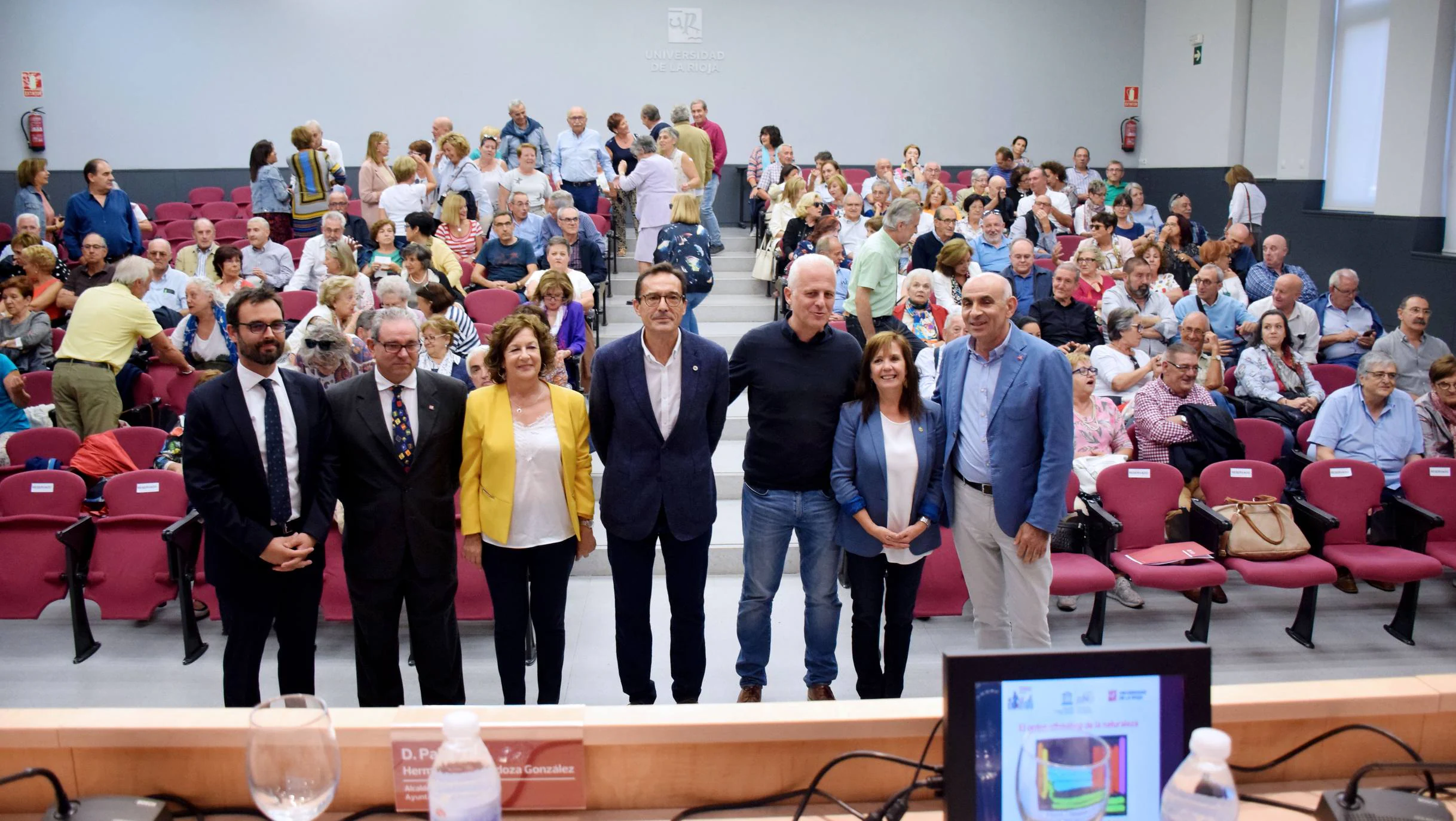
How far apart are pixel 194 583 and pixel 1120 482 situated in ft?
12.6

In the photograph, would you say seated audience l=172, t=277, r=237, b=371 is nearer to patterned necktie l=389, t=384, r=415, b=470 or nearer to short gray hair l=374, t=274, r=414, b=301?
short gray hair l=374, t=274, r=414, b=301

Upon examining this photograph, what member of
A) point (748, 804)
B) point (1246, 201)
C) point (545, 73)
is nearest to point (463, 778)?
point (748, 804)

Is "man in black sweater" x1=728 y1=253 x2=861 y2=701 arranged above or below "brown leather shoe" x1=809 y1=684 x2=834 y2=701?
above

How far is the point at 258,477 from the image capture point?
2939 millimetres

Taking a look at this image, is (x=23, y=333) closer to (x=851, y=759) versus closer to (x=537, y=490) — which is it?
(x=537, y=490)

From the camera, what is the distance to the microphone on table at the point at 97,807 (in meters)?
1.32

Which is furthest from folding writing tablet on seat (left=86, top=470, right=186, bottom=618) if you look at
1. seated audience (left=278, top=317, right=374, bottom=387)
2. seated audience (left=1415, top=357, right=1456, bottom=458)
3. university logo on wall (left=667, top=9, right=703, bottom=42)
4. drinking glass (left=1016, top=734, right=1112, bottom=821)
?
university logo on wall (left=667, top=9, right=703, bottom=42)

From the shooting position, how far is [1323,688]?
4.97 feet

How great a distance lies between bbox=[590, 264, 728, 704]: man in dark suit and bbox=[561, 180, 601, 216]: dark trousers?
645 cm

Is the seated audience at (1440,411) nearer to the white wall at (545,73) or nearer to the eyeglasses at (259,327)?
the eyeglasses at (259,327)

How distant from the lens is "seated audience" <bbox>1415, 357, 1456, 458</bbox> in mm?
5031

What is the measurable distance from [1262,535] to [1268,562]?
12 cm

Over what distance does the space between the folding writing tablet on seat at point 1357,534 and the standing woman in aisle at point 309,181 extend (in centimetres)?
721

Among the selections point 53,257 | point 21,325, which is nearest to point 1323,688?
point 21,325
